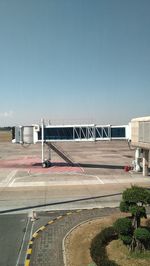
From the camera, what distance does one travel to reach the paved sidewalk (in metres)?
22.3

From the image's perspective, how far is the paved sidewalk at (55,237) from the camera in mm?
22297

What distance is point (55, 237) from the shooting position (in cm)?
2642

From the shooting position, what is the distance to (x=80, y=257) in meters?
22.5

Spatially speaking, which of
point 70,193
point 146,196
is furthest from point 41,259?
point 70,193

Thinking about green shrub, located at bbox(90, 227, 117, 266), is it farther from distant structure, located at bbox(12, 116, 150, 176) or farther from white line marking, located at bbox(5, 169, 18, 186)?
distant structure, located at bbox(12, 116, 150, 176)

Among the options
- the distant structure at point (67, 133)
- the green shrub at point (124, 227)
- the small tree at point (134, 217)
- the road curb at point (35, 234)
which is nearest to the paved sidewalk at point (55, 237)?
the road curb at point (35, 234)

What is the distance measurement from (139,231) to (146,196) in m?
2.88

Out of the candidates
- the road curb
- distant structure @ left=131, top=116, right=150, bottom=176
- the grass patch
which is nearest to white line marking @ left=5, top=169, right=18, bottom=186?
the road curb

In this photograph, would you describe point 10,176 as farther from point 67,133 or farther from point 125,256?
point 125,256

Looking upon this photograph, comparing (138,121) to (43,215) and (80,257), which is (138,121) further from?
(80,257)

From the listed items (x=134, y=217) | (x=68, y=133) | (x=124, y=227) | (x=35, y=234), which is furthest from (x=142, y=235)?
(x=68, y=133)

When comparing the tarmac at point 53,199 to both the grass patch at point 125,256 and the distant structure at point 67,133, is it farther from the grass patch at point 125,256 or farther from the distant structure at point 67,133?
the distant structure at point 67,133

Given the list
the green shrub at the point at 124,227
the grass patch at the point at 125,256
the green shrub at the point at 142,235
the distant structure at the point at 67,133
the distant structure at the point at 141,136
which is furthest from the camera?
the distant structure at the point at 67,133

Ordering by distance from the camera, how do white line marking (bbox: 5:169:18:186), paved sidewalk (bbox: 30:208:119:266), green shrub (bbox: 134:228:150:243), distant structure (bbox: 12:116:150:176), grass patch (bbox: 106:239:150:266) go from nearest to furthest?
grass patch (bbox: 106:239:150:266)
green shrub (bbox: 134:228:150:243)
paved sidewalk (bbox: 30:208:119:266)
white line marking (bbox: 5:169:18:186)
distant structure (bbox: 12:116:150:176)
